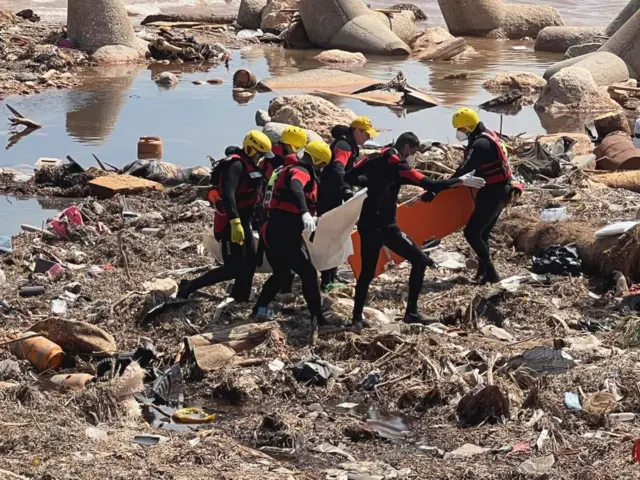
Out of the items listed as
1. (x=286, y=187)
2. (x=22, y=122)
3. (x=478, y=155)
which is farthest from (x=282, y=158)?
(x=22, y=122)

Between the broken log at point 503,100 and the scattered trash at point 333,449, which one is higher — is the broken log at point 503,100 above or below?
below

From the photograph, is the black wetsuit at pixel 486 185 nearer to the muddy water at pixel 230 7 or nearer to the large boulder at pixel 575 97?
the large boulder at pixel 575 97

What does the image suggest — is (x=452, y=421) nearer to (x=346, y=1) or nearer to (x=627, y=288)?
(x=627, y=288)

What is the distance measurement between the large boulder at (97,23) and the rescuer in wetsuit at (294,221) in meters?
17.9

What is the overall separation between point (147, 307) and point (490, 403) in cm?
325

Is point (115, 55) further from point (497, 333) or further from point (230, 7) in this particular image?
point (497, 333)

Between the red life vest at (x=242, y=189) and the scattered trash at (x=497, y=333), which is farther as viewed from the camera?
the red life vest at (x=242, y=189)

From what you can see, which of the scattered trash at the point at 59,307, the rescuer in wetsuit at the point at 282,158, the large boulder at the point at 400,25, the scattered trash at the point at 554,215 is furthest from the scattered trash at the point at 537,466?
the large boulder at the point at 400,25

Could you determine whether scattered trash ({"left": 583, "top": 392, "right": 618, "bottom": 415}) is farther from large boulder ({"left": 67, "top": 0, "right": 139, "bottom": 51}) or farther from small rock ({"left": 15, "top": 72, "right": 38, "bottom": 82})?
large boulder ({"left": 67, "top": 0, "right": 139, "bottom": 51})

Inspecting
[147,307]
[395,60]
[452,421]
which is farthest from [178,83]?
[452,421]

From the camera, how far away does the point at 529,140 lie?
54.2ft

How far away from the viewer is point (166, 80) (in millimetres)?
23453

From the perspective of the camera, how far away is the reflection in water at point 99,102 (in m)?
18.0

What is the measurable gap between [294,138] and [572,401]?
123 inches
